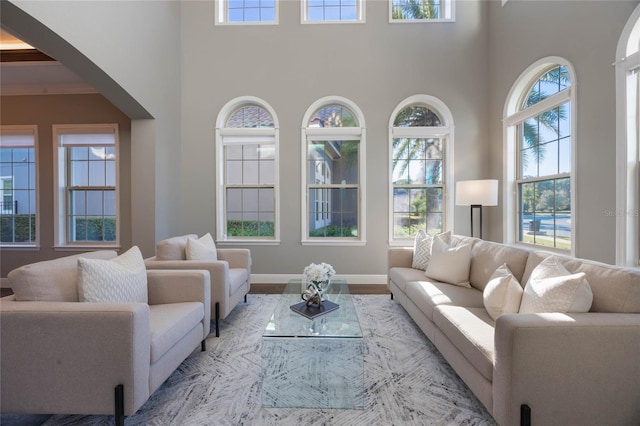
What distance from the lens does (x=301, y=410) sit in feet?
5.24

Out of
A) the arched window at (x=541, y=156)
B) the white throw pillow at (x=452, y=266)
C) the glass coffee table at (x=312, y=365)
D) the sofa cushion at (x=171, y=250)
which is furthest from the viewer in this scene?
the arched window at (x=541, y=156)

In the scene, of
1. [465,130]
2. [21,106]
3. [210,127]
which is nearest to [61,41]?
[210,127]

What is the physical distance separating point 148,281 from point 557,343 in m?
2.51

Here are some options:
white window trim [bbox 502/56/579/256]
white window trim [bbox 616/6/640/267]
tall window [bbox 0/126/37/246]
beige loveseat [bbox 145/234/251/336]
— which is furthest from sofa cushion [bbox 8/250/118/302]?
white window trim [bbox 502/56/579/256]

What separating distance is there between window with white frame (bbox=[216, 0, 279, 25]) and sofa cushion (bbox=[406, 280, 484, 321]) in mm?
4362

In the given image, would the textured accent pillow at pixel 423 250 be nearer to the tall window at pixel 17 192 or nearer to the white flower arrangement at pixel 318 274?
the white flower arrangement at pixel 318 274

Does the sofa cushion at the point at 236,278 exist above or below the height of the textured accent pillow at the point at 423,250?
below

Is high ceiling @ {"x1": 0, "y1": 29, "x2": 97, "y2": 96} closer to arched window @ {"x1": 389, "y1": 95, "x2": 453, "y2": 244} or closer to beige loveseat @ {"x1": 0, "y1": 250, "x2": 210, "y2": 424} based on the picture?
beige loveseat @ {"x1": 0, "y1": 250, "x2": 210, "y2": 424}

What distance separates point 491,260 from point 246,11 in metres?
4.82

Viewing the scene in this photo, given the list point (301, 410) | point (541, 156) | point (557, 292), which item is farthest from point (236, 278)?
point (541, 156)

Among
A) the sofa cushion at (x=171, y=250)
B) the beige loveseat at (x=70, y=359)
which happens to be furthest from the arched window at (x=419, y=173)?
the beige loveseat at (x=70, y=359)

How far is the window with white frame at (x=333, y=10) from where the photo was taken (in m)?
4.20

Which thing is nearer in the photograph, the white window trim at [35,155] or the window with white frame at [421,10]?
the white window trim at [35,155]

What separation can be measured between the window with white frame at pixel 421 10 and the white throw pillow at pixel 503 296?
13.6ft
